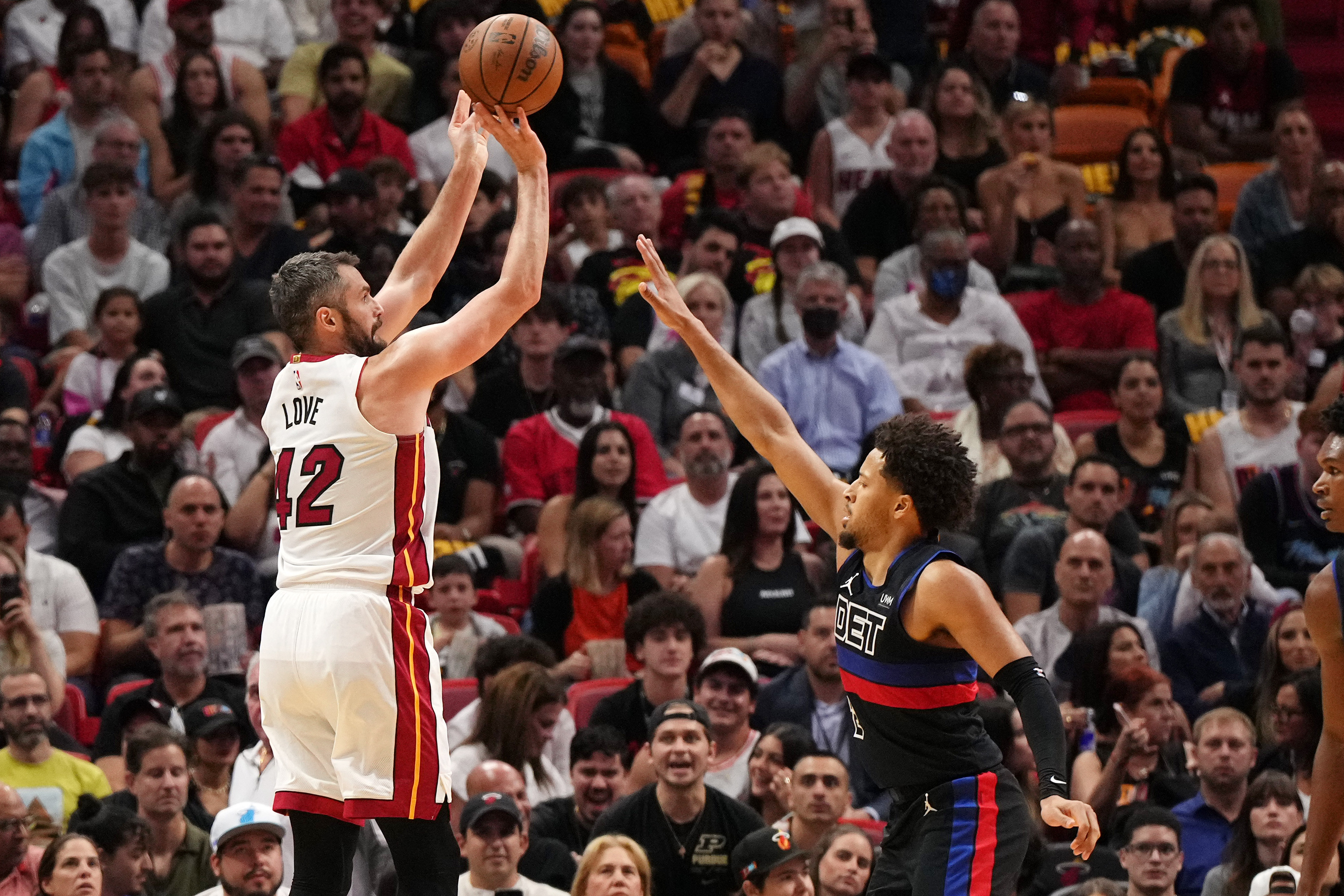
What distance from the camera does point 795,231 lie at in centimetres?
1242

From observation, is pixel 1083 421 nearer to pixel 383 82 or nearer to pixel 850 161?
pixel 850 161

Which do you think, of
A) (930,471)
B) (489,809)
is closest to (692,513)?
(489,809)

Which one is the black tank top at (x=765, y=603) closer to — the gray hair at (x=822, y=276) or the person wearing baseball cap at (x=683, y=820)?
the person wearing baseball cap at (x=683, y=820)

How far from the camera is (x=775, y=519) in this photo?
10102 millimetres

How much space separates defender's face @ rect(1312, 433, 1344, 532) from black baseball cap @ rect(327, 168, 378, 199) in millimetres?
7796

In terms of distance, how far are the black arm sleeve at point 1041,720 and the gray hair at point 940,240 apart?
765 centimetres

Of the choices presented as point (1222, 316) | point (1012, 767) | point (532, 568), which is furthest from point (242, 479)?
point (1222, 316)

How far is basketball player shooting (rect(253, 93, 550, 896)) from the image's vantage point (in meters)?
5.24

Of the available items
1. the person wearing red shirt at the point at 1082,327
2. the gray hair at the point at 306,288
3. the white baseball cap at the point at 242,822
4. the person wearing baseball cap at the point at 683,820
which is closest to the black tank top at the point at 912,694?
the gray hair at the point at 306,288

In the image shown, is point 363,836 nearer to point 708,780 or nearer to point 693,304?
point 708,780

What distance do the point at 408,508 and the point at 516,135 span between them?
121 centimetres

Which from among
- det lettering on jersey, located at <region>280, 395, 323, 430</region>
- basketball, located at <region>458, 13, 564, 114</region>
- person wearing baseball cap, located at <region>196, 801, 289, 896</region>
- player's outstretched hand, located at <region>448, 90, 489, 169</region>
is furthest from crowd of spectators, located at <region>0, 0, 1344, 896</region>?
det lettering on jersey, located at <region>280, 395, 323, 430</region>

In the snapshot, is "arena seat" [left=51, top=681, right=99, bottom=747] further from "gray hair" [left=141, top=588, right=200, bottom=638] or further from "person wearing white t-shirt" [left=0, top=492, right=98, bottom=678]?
"gray hair" [left=141, top=588, right=200, bottom=638]

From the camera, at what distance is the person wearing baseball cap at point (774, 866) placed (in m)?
7.67
